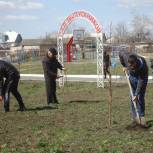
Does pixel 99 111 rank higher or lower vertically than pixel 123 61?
lower

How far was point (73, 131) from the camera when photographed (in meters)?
11.3

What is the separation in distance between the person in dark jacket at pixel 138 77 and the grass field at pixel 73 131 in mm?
529

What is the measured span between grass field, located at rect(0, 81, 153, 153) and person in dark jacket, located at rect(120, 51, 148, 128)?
1.73 feet

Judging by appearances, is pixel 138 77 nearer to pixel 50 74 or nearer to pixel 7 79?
pixel 7 79

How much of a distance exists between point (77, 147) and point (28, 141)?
4.19 ft

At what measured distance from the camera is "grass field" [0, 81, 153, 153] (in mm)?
9306

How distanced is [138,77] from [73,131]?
1.80 meters

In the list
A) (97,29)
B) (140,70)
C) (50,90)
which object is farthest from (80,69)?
(140,70)

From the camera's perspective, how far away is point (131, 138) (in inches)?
402

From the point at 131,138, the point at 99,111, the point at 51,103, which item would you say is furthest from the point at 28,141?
the point at 51,103

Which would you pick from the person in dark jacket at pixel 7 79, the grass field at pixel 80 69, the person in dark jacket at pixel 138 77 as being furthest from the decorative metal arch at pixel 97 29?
the person in dark jacket at pixel 138 77

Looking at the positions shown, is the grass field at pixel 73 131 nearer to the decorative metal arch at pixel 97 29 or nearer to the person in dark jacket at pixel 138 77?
the person in dark jacket at pixel 138 77

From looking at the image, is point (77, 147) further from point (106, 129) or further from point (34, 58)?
point (34, 58)

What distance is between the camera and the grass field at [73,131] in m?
9.31
